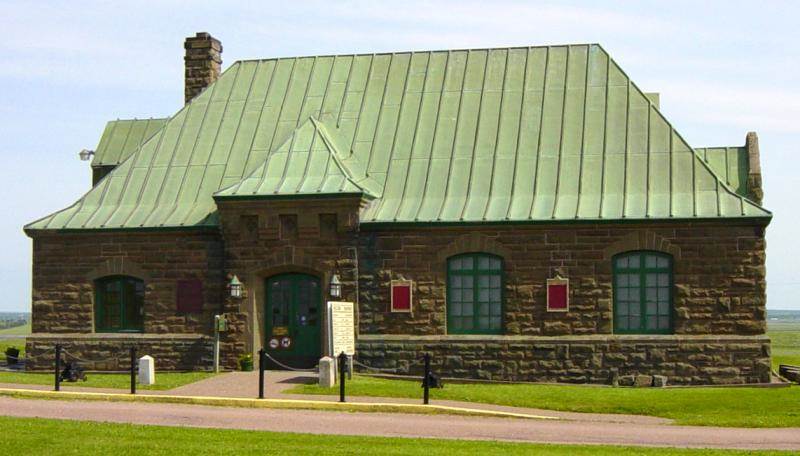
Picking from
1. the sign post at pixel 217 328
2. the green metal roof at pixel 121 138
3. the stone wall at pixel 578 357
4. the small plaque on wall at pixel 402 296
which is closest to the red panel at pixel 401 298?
the small plaque on wall at pixel 402 296

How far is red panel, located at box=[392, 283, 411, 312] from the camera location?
29.6 m

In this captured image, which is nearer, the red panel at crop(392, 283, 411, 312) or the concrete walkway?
the concrete walkway

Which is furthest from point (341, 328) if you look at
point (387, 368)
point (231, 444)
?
point (231, 444)

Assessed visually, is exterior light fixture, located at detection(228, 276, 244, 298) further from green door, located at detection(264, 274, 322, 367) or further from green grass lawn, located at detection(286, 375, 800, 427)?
green grass lawn, located at detection(286, 375, 800, 427)

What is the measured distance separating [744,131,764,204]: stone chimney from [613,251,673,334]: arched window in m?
4.05

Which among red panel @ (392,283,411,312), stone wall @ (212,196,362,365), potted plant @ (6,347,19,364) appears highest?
stone wall @ (212,196,362,365)

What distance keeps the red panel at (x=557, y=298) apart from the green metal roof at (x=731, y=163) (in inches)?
256

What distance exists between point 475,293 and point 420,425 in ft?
28.9

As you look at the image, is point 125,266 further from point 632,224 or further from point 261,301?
point 632,224

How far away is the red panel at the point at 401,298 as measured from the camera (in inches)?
1165

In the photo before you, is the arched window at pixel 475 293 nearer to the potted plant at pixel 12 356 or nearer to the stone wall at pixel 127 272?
the stone wall at pixel 127 272

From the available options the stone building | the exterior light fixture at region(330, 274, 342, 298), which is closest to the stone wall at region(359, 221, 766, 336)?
the stone building

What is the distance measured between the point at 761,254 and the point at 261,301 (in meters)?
12.0

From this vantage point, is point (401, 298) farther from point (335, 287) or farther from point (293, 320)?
point (293, 320)
